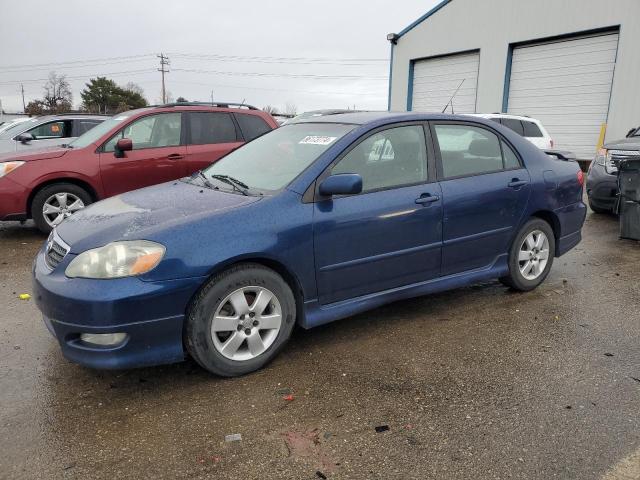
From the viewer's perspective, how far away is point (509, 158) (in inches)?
174

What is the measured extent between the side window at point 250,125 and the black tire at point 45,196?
96.7 inches

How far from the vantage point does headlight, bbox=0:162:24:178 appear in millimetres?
6281

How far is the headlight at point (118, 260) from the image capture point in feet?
9.05

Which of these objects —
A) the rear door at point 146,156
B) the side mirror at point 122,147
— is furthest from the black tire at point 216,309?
the rear door at point 146,156

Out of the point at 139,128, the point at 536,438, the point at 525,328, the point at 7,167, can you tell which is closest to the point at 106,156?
the point at 139,128

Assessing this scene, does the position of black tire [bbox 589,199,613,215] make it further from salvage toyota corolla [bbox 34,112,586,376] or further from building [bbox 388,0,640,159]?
building [bbox 388,0,640,159]

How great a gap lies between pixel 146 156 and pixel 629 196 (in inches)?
246

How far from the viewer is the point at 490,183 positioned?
4168 mm

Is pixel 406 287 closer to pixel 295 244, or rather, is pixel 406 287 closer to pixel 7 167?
pixel 295 244

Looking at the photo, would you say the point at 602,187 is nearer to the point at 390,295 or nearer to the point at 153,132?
the point at 390,295

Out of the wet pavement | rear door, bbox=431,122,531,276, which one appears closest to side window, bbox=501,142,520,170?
rear door, bbox=431,122,531,276

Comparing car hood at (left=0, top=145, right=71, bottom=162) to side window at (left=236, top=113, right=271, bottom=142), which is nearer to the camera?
car hood at (left=0, top=145, right=71, bottom=162)

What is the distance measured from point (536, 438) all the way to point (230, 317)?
1.77 m

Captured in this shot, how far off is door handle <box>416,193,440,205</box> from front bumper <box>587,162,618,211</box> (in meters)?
4.90
